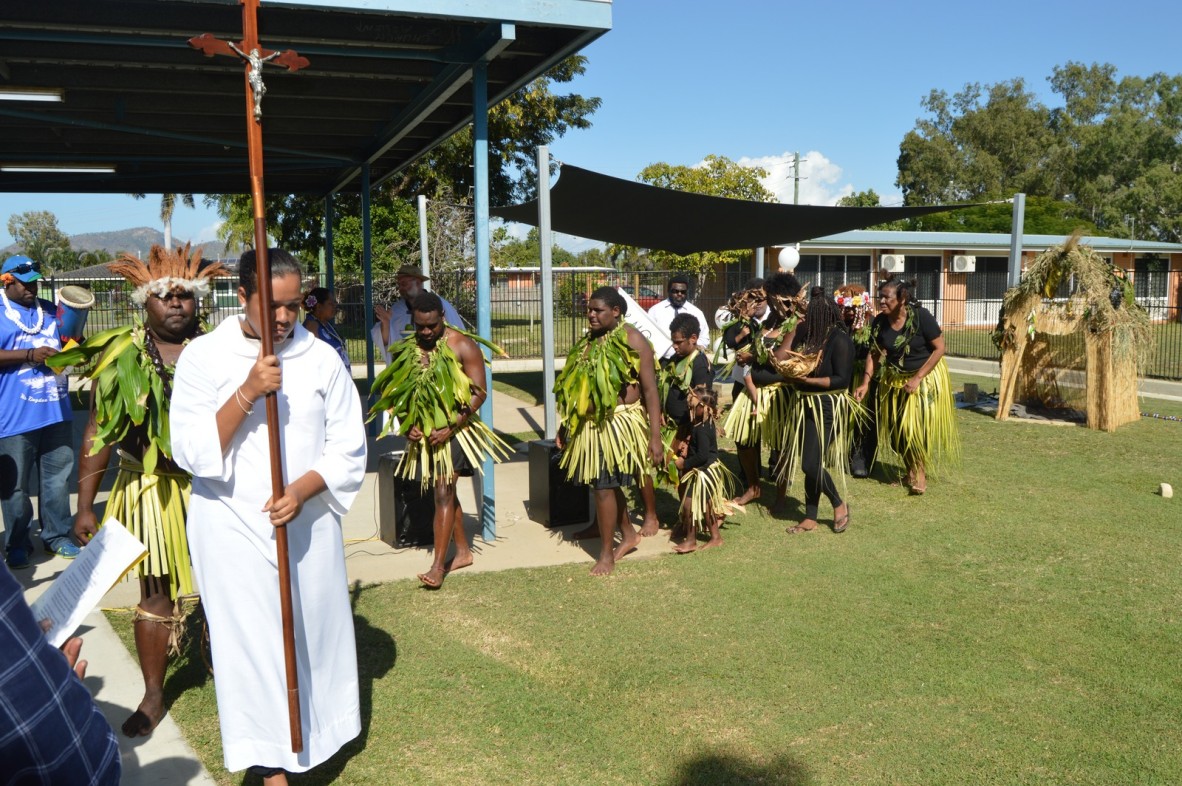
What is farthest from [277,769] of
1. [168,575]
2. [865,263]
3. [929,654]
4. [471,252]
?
[865,263]

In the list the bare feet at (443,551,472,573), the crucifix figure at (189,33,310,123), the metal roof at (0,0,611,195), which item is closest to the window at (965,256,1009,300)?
the metal roof at (0,0,611,195)

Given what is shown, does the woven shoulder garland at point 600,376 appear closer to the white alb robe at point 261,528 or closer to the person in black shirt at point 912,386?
the white alb robe at point 261,528

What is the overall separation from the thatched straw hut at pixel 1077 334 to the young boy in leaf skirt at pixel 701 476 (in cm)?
674

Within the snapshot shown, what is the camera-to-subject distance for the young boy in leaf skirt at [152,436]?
3955mm

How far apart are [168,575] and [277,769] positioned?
3.97 feet

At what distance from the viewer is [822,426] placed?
6820 millimetres

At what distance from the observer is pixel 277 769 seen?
331 centimetres

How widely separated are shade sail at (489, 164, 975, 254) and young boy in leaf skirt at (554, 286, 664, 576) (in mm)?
3337

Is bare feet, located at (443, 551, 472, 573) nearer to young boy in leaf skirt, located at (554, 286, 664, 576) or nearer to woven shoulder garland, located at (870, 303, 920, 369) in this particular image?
young boy in leaf skirt, located at (554, 286, 664, 576)

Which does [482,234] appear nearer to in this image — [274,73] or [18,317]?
[274,73]

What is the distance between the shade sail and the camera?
9898 mm

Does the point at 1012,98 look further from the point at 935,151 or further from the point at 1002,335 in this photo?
the point at 1002,335

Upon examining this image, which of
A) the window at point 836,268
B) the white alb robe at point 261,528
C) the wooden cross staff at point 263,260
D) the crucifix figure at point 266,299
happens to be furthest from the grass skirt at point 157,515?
the window at point 836,268

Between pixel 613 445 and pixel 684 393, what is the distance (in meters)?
0.88
